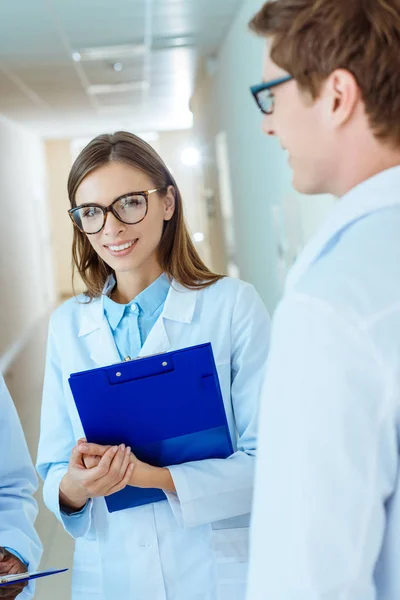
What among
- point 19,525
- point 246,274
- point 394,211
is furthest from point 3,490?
point 246,274

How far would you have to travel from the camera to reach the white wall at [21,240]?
1046 cm

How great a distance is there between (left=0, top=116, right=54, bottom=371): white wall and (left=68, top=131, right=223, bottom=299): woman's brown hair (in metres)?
7.31

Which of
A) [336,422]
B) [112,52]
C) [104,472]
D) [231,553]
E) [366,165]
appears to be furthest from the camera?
[112,52]

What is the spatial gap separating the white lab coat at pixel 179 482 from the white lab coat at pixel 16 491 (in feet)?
0.35

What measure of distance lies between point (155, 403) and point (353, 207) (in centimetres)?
72

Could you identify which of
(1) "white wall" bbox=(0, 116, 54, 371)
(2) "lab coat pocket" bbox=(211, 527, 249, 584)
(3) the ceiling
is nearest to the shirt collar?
(2) "lab coat pocket" bbox=(211, 527, 249, 584)

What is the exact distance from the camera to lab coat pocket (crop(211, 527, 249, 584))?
1542mm

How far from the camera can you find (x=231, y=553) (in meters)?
1.56

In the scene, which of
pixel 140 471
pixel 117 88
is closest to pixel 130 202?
pixel 140 471

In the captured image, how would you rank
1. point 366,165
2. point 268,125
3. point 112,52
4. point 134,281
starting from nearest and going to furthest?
point 366,165 → point 268,125 → point 134,281 → point 112,52

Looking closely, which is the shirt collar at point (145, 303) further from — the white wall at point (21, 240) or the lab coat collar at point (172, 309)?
the white wall at point (21, 240)

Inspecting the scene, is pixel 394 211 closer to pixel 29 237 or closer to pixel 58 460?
pixel 58 460

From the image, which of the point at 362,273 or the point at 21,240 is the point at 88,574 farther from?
the point at 21,240

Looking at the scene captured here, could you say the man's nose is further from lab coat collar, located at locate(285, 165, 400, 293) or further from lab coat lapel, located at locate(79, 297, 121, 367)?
lab coat lapel, located at locate(79, 297, 121, 367)
